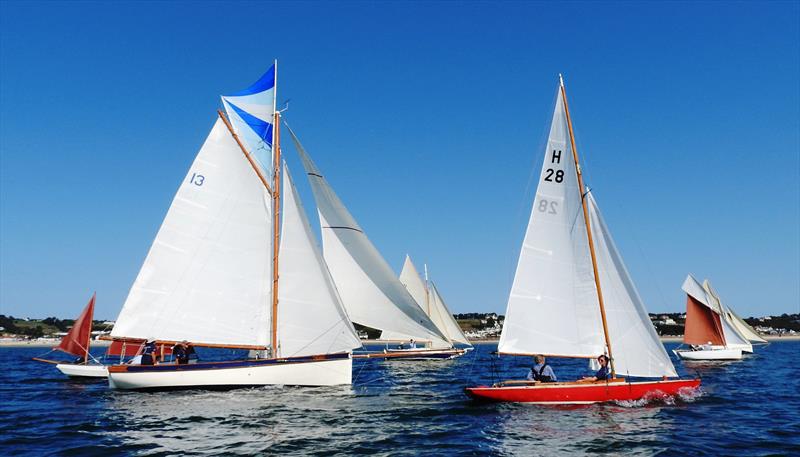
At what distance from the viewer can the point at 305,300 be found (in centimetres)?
3184

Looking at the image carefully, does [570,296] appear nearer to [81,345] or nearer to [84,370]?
[84,370]

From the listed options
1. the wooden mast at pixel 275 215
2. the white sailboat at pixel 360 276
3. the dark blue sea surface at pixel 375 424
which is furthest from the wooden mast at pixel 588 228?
the wooden mast at pixel 275 215

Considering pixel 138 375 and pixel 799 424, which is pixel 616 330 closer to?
pixel 799 424

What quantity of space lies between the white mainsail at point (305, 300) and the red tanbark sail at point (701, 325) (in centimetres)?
5410

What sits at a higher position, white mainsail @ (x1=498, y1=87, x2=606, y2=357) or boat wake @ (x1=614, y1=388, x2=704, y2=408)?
white mainsail @ (x1=498, y1=87, x2=606, y2=357)

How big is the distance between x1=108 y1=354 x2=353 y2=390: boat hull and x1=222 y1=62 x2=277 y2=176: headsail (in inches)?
448

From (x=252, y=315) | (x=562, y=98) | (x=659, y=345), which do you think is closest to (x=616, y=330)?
(x=659, y=345)

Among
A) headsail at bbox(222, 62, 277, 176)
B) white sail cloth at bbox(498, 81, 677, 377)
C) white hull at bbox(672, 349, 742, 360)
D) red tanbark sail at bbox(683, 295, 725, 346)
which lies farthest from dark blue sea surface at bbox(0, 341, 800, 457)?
Result: red tanbark sail at bbox(683, 295, 725, 346)

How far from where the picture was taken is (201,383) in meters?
30.7

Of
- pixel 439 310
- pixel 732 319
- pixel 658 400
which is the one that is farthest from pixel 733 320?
pixel 658 400

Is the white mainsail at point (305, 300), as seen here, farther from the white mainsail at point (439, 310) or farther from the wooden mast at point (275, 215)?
the white mainsail at point (439, 310)

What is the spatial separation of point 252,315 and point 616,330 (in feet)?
63.3

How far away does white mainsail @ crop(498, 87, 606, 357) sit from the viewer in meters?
26.4

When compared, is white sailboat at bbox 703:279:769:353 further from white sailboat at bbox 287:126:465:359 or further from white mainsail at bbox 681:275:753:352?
white sailboat at bbox 287:126:465:359
